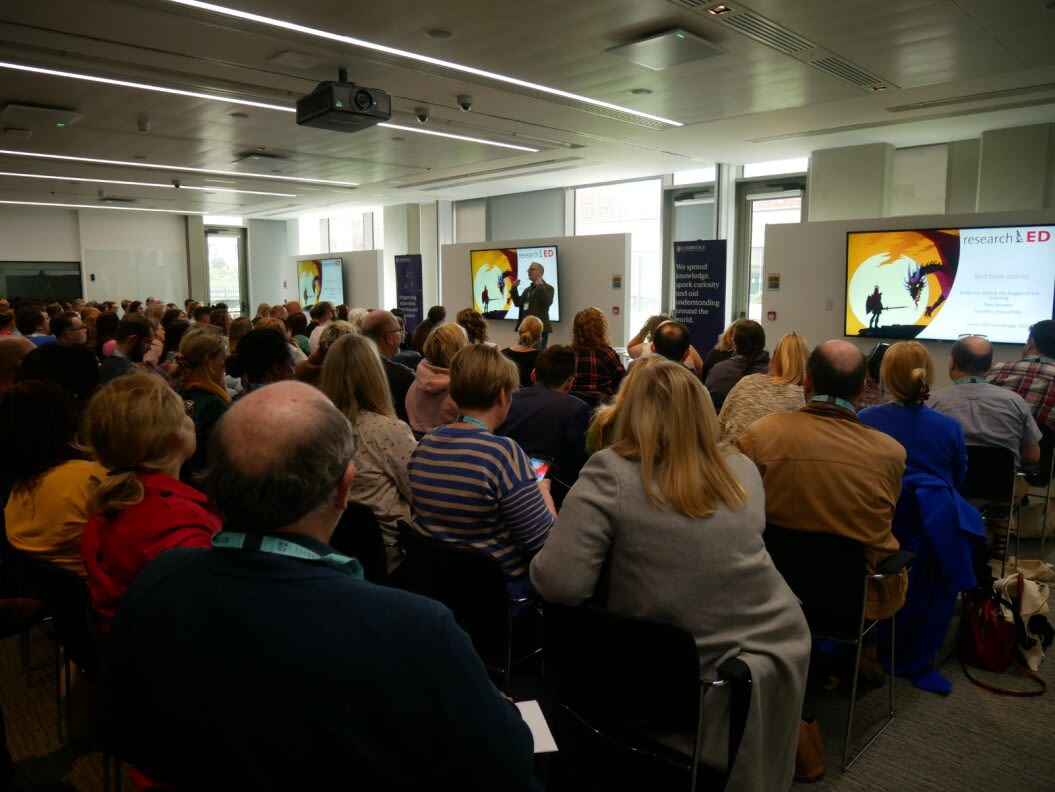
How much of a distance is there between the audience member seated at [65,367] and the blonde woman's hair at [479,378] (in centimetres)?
214

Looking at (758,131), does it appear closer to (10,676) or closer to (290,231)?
(10,676)

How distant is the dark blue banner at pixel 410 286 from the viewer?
44.9 ft

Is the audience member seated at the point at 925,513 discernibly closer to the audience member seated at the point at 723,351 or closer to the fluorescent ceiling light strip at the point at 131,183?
the audience member seated at the point at 723,351

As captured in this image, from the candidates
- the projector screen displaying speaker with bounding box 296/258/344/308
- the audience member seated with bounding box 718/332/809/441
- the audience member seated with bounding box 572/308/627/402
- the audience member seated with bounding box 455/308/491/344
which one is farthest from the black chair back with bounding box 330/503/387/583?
the projector screen displaying speaker with bounding box 296/258/344/308

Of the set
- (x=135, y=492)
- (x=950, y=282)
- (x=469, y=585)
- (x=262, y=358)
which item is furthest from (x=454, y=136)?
(x=135, y=492)

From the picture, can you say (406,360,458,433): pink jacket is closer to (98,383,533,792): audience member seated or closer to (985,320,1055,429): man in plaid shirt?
(98,383,533,792): audience member seated

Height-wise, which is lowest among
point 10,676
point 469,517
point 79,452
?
point 10,676

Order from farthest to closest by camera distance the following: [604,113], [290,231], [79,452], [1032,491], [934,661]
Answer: [290,231] → [604,113] → [1032,491] → [934,661] → [79,452]

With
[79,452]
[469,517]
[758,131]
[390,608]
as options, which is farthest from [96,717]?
[758,131]

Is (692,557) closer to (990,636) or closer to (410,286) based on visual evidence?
(990,636)

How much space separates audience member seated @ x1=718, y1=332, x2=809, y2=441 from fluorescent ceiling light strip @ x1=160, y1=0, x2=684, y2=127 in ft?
11.4

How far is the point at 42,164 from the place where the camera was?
989 centimetres

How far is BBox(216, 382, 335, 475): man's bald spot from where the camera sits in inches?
40.1

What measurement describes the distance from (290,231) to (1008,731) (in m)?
18.3
